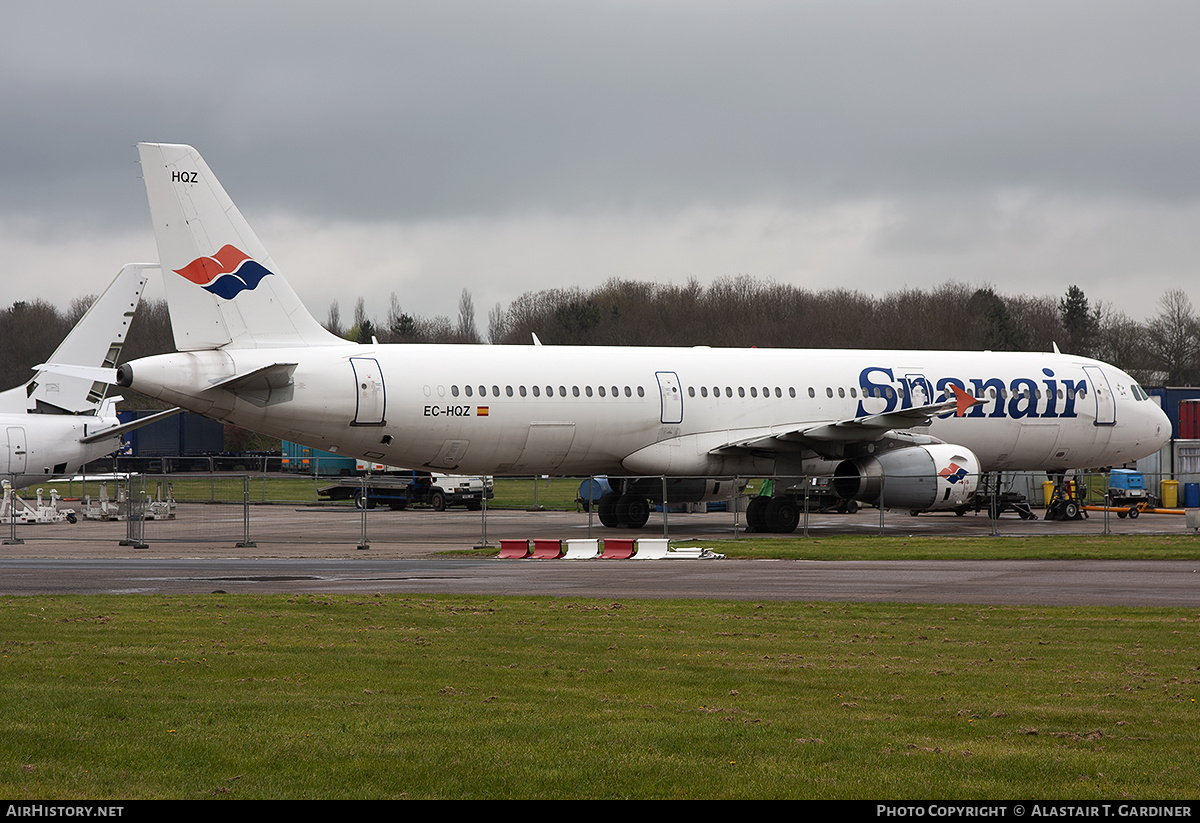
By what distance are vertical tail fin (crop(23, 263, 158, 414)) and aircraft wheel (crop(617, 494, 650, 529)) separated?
53.7 ft

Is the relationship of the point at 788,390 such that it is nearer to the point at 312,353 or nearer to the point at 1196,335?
the point at 312,353

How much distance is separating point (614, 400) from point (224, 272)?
9.24 meters

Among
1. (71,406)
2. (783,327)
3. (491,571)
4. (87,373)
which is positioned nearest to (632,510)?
(491,571)

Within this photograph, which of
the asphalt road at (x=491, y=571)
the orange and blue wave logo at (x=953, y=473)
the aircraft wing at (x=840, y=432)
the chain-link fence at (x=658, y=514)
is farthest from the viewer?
the orange and blue wave logo at (x=953, y=473)

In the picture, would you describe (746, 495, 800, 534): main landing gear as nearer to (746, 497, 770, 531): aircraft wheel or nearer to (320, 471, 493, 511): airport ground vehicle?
(746, 497, 770, 531): aircraft wheel

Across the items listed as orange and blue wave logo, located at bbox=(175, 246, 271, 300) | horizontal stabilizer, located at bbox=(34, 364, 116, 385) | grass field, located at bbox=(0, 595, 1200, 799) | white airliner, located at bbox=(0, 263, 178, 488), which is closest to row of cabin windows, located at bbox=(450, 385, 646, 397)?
orange and blue wave logo, located at bbox=(175, 246, 271, 300)

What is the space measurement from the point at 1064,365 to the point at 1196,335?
2820 inches

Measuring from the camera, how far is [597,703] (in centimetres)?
941

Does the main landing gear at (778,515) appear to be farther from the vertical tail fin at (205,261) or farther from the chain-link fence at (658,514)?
the vertical tail fin at (205,261)

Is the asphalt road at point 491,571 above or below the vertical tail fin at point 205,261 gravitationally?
below

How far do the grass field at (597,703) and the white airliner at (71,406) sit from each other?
82.2 ft

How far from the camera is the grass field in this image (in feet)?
23.5

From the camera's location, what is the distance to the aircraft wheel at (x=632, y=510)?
3272 centimetres

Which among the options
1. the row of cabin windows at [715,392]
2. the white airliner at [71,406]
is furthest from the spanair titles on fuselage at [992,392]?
the white airliner at [71,406]
